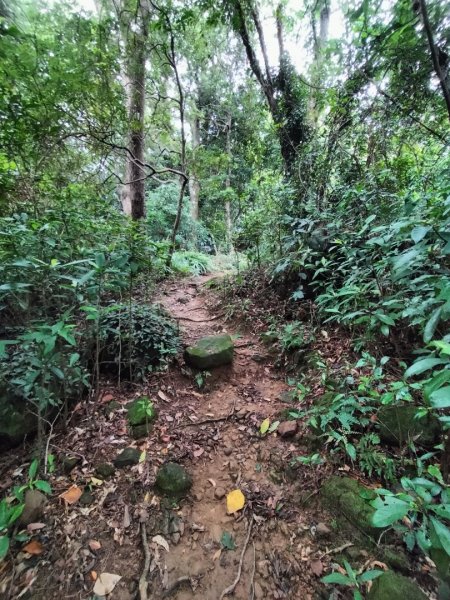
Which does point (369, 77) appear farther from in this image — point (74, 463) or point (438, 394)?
point (74, 463)

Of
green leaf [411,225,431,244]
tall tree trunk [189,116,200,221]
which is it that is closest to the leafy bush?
green leaf [411,225,431,244]

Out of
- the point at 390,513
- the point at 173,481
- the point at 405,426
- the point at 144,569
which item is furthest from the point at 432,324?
the point at 144,569

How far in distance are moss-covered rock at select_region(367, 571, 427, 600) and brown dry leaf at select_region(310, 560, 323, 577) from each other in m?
0.27

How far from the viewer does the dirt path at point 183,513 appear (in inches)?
63.7

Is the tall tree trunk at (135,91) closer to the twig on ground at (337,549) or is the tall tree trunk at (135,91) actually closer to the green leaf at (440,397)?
the green leaf at (440,397)

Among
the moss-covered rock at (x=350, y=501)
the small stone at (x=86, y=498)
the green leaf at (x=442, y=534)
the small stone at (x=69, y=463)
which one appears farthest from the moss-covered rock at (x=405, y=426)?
the small stone at (x=69, y=463)

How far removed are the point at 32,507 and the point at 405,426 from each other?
2.67 metres

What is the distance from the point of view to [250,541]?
1813 mm

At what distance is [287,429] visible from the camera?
2.42 m

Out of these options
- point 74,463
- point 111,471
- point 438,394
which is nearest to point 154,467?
point 111,471

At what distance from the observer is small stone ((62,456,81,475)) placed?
7.13ft

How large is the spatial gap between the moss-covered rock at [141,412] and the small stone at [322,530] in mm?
1576

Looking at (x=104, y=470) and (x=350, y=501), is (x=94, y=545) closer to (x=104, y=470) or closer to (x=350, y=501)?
(x=104, y=470)

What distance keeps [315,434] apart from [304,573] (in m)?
0.87
